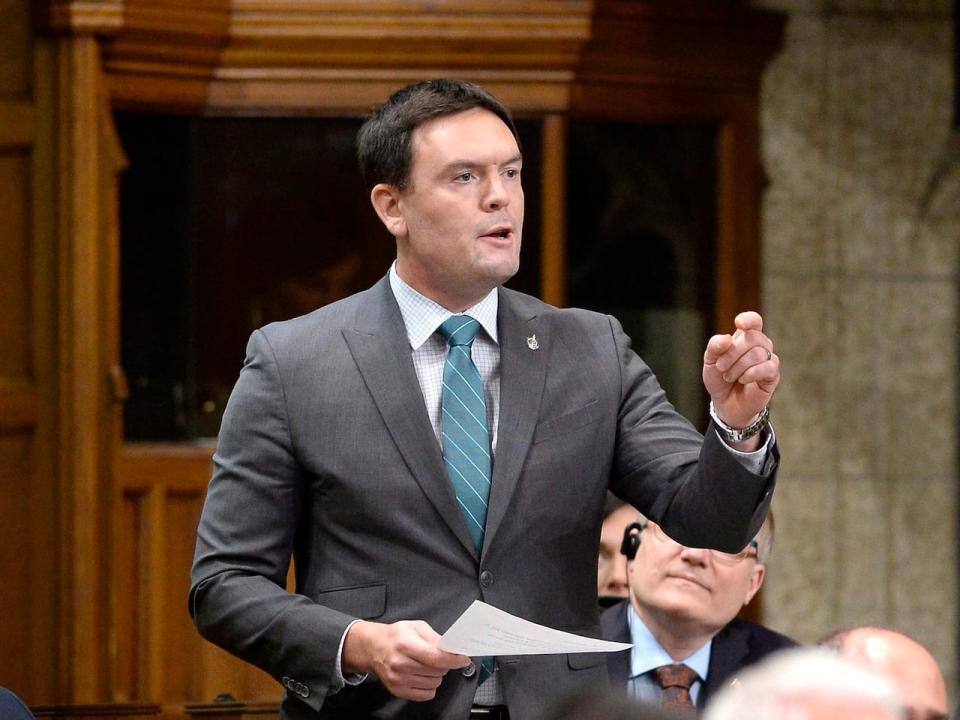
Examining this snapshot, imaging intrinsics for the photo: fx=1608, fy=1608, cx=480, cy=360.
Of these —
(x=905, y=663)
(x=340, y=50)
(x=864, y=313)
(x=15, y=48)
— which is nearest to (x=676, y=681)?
(x=905, y=663)

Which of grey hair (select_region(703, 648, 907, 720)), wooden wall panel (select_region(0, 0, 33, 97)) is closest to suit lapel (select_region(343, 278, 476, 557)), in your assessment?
grey hair (select_region(703, 648, 907, 720))

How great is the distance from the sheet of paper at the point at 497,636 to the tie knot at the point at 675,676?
1.12 metres

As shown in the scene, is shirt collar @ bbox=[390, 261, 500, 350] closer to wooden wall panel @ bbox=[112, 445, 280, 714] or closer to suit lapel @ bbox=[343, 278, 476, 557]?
suit lapel @ bbox=[343, 278, 476, 557]

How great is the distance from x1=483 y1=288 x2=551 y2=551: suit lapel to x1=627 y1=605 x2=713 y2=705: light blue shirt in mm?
990

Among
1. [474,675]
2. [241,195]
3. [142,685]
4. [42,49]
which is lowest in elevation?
[142,685]

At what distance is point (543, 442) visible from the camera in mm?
2398

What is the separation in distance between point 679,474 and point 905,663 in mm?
869

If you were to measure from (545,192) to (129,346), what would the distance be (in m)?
1.33

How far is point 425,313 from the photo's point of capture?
248 centimetres

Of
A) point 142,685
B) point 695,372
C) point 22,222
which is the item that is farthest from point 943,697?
point 22,222

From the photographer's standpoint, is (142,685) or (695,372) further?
(695,372)

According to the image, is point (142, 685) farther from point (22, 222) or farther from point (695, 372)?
point (695, 372)

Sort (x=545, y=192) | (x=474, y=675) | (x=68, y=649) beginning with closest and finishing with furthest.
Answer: (x=474, y=675), (x=68, y=649), (x=545, y=192)

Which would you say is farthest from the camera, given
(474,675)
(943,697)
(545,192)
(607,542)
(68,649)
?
(545,192)
